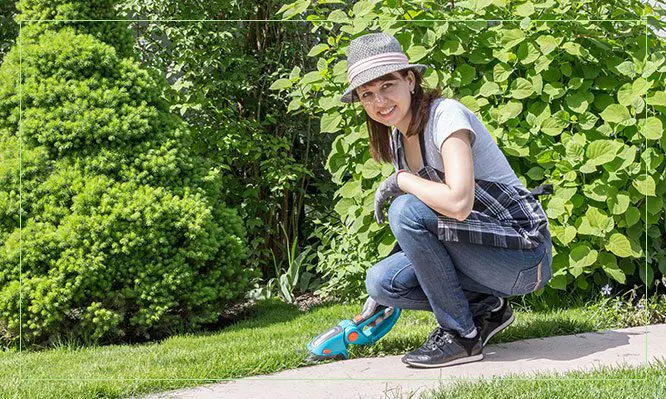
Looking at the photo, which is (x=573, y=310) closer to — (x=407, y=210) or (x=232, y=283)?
(x=407, y=210)

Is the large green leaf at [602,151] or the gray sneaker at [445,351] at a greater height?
the large green leaf at [602,151]

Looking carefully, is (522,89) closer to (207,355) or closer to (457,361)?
(457,361)

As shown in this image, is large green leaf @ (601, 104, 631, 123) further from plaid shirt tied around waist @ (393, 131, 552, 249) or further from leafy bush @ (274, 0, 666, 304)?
plaid shirt tied around waist @ (393, 131, 552, 249)

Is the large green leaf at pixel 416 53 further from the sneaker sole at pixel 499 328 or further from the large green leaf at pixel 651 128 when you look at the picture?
the sneaker sole at pixel 499 328

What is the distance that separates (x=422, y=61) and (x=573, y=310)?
4.96ft

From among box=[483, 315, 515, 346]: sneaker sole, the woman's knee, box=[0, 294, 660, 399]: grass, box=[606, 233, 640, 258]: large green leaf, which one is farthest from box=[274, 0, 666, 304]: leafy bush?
the woman's knee

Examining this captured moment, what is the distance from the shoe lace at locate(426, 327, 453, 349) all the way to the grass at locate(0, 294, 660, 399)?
0.29 m

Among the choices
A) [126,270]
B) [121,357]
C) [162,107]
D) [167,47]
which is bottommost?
[121,357]

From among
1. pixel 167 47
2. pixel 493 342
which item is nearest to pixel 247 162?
pixel 167 47

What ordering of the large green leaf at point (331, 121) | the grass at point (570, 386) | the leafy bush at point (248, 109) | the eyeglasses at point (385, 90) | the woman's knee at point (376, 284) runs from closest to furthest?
1. the grass at point (570, 386)
2. the eyeglasses at point (385, 90)
3. the woman's knee at point (376, 284)
4. the large green leaf at point (331, 121)
5. the leafy bush at point (248, 109)

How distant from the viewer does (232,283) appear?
4461 mm

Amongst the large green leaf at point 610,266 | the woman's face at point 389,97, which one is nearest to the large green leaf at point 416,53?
the woman's face at point 389,97

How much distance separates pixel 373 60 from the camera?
9.75 feet

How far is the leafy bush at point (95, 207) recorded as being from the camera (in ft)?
13.4
